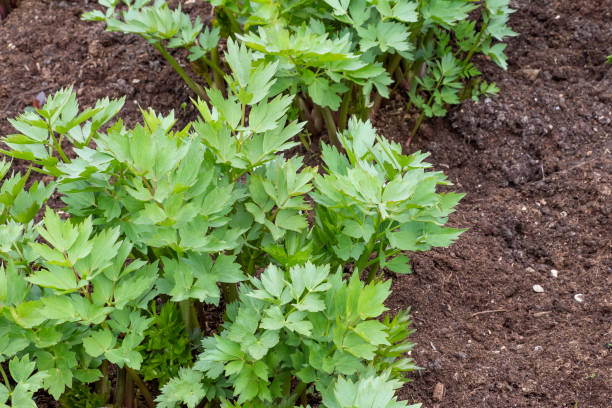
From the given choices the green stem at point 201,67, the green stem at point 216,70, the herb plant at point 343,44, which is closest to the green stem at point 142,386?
the herb plant at point 343,44

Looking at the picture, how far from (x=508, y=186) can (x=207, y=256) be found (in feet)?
5.88

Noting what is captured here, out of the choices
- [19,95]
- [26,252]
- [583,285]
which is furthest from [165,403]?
[19,95]

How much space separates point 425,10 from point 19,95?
212cm

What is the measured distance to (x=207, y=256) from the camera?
5.32 ft

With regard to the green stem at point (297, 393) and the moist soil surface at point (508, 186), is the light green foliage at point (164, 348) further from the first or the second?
the moist soil surface at point (508, 186)

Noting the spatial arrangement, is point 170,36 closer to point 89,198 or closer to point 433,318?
point 89,198

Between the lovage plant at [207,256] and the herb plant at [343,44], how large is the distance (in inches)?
14.4

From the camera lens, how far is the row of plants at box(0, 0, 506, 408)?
1.50m

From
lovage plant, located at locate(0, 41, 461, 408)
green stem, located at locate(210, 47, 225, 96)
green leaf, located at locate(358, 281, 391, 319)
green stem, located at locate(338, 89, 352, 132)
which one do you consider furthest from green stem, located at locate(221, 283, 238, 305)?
green stem, located at locate(210, 47, 225, 96)

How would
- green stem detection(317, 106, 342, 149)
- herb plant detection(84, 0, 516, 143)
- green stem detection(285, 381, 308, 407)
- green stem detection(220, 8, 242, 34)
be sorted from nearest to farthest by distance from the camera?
1. green stem detection(285, 381, 308, 407)
2. herb plant detection(84, 0, 516, 143)
3. green stem detection(317, 106, 342, 149)
4. green stem detection(220, 8, 242, 34)

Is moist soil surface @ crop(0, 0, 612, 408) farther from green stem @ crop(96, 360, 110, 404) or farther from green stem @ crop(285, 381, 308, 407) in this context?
green stem @ crop(285, 381, 308, 407)

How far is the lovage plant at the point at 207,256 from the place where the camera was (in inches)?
59.0

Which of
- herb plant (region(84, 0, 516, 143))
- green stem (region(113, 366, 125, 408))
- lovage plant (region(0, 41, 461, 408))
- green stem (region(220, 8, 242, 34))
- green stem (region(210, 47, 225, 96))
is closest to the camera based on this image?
lovage plant (region(0, 41, 461, 408))

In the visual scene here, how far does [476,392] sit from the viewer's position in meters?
2.11
